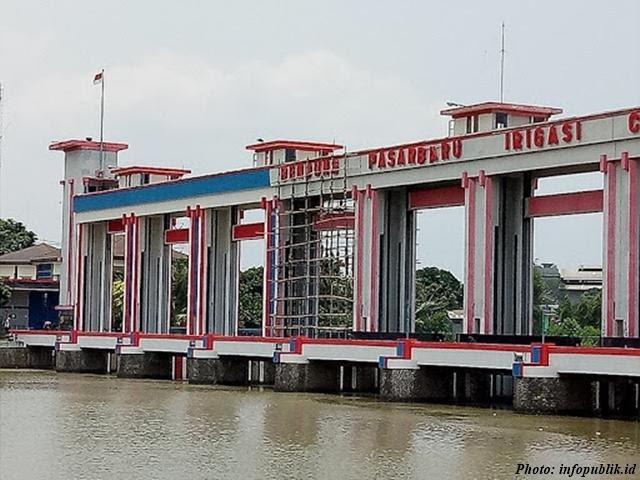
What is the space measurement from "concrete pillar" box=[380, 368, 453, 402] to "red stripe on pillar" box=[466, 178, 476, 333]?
11.0 ft

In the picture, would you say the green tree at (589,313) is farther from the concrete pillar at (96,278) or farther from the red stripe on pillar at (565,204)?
the red stripe on pillar at (565,204)

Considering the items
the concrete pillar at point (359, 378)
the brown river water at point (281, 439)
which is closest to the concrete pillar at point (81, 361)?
the concrete pillar at point (359, 378)

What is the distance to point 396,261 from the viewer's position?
4662 cm

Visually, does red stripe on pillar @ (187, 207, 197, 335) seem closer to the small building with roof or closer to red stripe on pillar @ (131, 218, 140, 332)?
red stripe on pillar @ (131, 218, 140, 332)

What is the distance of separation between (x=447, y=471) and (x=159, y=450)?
5.14 metres

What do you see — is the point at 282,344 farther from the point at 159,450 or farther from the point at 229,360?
the point at 159,450

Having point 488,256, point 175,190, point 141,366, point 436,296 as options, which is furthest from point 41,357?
point 436,296

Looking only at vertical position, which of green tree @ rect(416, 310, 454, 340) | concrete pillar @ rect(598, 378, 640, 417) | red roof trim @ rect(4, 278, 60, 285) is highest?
red roof trim @ rect(4, 278, 60, 285)

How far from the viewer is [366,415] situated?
34156mm

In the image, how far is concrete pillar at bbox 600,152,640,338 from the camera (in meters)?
36.4

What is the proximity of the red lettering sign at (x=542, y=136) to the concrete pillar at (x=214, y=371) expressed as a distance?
1174 cm

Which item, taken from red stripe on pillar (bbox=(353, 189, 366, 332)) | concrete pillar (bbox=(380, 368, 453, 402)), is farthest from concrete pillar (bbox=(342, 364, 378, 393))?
concrete pillar (bbox=(380, 368, 453, 402))

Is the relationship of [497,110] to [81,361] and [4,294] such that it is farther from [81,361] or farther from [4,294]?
[4,294]

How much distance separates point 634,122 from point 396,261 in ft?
39.3
